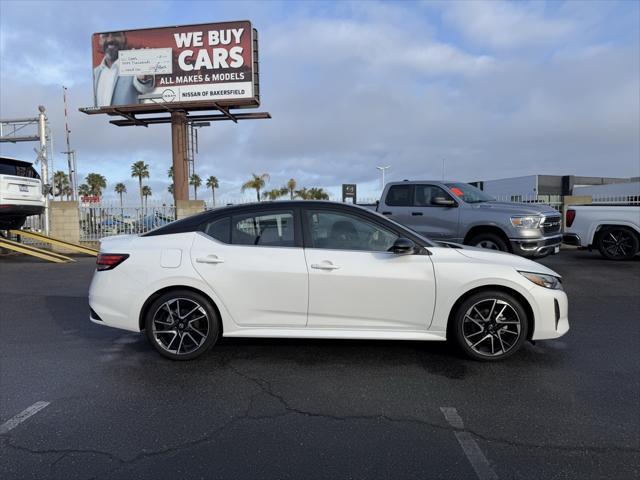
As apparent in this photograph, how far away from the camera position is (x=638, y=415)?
338cm

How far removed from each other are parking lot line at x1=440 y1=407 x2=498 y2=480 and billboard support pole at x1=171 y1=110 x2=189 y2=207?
59.3ft

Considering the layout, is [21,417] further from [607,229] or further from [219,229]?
[607,229]

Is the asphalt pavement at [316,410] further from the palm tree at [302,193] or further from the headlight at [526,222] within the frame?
the palm tree at [302,193]

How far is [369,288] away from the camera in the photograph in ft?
14.1

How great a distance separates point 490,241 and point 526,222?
793 millimetres

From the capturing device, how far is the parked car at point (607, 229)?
11.3 metres

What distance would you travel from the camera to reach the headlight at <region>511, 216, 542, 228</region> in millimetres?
9094

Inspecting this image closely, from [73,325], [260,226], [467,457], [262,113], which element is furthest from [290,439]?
[262,113]

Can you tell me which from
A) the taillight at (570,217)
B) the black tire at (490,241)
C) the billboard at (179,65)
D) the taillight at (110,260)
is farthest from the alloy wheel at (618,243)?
the billboard at (179,65)

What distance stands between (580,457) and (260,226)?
323 centimetres

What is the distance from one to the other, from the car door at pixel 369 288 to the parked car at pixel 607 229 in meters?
9.32

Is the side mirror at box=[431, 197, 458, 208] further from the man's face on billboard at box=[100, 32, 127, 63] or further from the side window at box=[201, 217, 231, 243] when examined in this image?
the man's face on billboard at box=[100, 32, 127, 63]

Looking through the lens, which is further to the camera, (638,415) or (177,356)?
(177,356)

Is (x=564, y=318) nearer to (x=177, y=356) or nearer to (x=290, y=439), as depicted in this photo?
(x=290, y=439)
